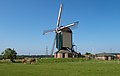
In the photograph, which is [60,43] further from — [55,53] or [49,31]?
[49,31]

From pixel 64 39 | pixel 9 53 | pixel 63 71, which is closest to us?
pixel 63 71

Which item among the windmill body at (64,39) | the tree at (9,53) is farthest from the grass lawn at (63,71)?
the windmill body at (64,39)

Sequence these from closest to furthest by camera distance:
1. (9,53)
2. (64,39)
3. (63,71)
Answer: (63,71) < (9,53) < (64,39)

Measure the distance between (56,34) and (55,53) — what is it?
32.4 feet

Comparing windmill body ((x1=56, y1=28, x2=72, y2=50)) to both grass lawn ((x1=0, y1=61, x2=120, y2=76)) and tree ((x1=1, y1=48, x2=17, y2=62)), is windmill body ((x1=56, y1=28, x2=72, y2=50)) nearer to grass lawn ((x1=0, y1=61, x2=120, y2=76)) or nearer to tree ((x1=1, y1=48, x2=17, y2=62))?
tree ((x1=1, y1=48, x2=17, y2=62))

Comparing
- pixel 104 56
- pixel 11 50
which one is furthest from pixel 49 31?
pixel 104 56

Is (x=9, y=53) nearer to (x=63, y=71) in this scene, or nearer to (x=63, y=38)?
(x=63, y=38)

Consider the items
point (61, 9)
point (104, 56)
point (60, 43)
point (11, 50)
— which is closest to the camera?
point (11, 50)

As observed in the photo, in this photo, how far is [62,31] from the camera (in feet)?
379

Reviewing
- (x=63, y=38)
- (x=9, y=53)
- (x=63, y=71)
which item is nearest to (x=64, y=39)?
(x=63, y=38)

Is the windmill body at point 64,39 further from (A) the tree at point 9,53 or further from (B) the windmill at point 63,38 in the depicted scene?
(A) the tree at point 9,53

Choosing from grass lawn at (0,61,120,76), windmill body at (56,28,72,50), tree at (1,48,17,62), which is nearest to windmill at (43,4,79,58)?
windmill body at (56,28,72,50)

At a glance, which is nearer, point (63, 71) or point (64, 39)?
point (63, 71)

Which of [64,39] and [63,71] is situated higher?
[64,39]
